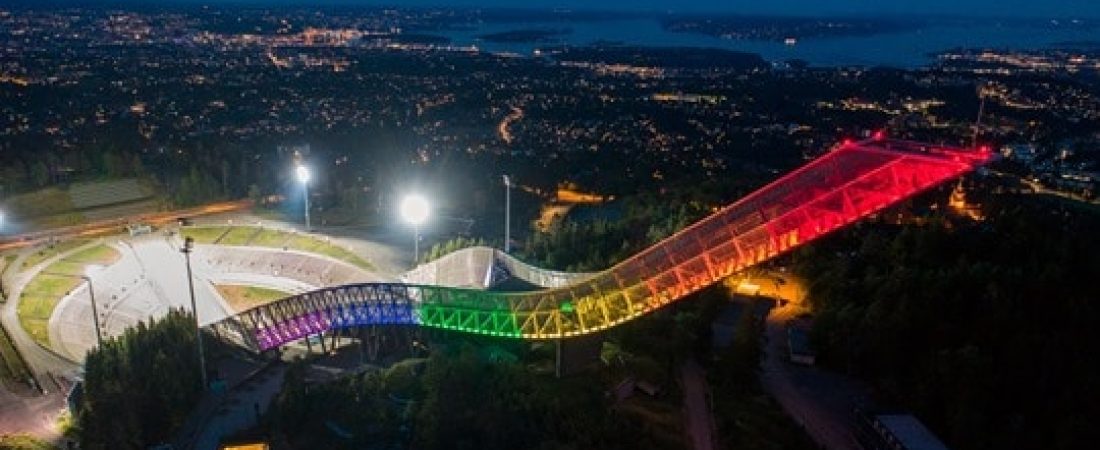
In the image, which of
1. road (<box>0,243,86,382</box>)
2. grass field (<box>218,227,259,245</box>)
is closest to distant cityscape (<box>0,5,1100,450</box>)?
road (<box>0,243,86,382</box>)

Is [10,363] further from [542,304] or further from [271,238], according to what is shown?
[542,304]

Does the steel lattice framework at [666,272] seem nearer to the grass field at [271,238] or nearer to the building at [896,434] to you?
the building at [896,434]

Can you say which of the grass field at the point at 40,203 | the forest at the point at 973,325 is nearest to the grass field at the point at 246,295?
the grass field at the point at 40,203

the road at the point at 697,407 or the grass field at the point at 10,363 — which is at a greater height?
the road at the point at 697,407

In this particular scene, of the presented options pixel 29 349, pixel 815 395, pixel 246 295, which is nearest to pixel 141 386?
pixel 29 349

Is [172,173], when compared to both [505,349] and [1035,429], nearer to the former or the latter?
Answer: [505,349]

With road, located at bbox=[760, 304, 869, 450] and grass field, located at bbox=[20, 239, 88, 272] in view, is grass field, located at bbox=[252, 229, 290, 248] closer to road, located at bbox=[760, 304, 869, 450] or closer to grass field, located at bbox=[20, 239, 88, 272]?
grass field, located at bbox=[20, 239, 88, 272]

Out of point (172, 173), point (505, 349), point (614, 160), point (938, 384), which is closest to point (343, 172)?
point (172, 173)
